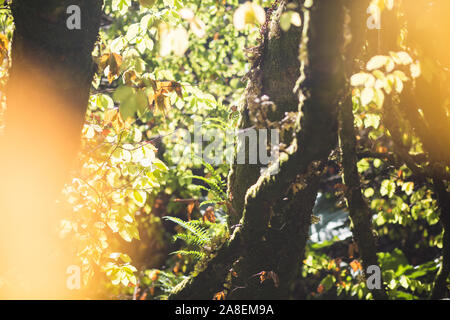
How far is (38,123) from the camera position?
169 cm

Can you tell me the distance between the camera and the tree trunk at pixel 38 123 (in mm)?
1686

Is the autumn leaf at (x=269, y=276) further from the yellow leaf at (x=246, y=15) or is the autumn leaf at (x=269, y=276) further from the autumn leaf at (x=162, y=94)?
the yellow leaf at (x=246, y=15)

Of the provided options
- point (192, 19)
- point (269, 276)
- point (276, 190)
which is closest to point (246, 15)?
point (192, 19)

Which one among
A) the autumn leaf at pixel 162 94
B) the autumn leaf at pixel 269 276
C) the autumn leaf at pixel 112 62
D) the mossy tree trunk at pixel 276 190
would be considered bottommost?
the autumn leaf at pixel 269 276

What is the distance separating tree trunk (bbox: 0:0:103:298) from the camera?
1.69m

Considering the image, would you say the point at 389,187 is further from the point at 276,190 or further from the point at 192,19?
the point at 192,19

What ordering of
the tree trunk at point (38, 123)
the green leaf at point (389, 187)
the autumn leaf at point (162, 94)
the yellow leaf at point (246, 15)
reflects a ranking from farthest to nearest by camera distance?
1. the green leaf at point (389, 187)
2. the autumn leaf at point (162, 94)
3. the tree trunk at point (38, 123)
4. the yellow leaf at point (246, 15)

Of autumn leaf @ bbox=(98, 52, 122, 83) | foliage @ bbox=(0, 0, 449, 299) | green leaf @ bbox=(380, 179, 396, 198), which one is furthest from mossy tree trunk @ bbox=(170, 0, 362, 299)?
green leaf @ bbox=(380, 179, 396, 198)

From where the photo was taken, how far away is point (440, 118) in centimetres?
233

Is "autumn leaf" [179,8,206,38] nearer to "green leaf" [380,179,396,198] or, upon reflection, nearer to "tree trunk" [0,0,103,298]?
"tree trunk" [0,0,103,298]

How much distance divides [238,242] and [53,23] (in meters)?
1.44

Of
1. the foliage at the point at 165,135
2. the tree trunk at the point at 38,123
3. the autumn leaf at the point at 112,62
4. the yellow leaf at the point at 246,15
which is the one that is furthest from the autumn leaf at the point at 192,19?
the autumn leaf at the point at 112,62

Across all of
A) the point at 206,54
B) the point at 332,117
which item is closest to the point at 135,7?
the point at 206,54
